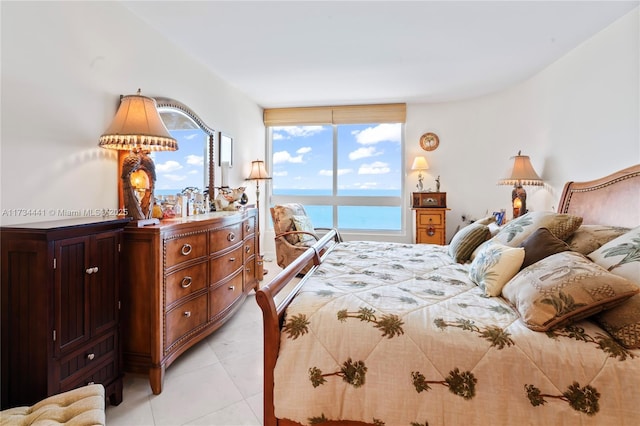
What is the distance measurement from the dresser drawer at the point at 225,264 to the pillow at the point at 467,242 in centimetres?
179

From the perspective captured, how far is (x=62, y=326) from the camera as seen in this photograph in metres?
1.33

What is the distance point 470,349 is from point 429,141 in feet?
13.5

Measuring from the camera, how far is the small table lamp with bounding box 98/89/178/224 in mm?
1829

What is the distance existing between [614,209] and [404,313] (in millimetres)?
1930

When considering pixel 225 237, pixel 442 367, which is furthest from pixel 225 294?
pixel 442 367

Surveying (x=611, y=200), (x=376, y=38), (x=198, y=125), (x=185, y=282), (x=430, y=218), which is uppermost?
(x=376, y=38)

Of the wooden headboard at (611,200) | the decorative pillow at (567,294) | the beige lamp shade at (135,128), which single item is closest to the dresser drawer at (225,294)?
the beige lamp shade at (135,128)

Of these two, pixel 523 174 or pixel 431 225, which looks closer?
pixel 523 174

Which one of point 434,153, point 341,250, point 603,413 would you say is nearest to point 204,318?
point 341,250

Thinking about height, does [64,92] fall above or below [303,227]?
above

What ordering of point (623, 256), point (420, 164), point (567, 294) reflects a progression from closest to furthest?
1. point (567, 294)
2. point (623, 256)
3. point (420, 164)

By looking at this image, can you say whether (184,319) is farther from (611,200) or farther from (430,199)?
(430,199)

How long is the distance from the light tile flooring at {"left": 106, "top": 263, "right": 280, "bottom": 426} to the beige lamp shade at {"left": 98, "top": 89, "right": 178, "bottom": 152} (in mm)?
1461

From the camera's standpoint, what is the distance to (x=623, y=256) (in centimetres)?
137
